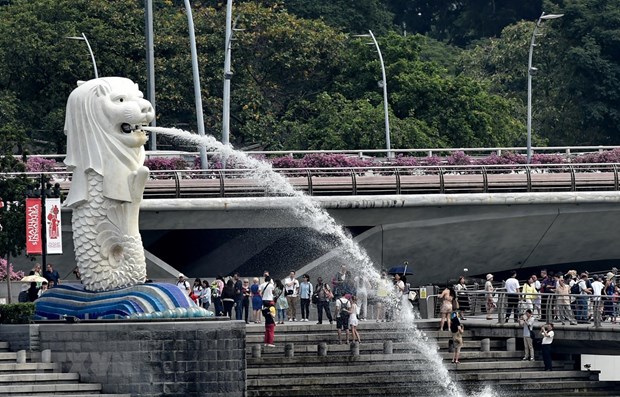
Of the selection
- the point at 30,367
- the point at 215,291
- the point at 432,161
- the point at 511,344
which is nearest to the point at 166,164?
the point at 432,161

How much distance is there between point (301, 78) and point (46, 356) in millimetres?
44972

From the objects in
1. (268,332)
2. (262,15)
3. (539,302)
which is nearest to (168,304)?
(268,332)

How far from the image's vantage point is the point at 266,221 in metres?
65.4

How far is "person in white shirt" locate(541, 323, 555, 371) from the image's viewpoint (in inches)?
2164

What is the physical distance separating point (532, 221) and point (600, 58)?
24.1 metres

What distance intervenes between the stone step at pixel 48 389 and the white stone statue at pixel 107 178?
307 centimetres

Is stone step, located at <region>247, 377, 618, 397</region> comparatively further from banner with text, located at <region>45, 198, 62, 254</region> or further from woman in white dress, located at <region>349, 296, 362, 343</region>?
banner with text, located at <region>45, 198, 62, 254</region>

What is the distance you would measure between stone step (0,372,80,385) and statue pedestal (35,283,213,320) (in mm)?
1807

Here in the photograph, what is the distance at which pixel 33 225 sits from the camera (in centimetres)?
5425

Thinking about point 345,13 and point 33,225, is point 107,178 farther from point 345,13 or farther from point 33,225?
point 345,13

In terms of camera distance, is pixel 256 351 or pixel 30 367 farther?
pixel 256 351

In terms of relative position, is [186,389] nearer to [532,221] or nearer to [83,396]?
[83,396]

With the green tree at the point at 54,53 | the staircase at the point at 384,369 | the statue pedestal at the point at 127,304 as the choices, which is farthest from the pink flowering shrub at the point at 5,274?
the green tree at the point at 54,53

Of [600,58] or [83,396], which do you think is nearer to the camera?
[83,396]
